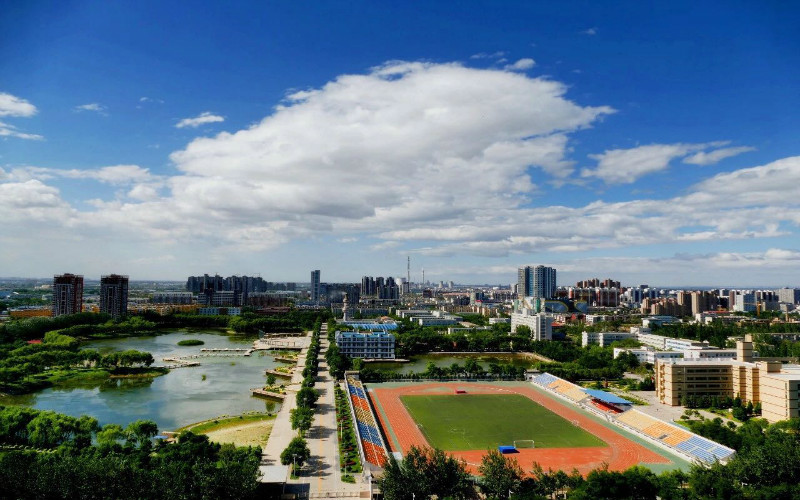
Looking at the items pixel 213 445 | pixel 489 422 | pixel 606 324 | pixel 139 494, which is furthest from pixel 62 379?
pixel 606 324

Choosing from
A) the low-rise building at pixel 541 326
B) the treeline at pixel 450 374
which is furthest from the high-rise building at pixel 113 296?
the low-rise building at pixel 541 326

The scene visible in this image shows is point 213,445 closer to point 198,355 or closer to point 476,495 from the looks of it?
point 476,495

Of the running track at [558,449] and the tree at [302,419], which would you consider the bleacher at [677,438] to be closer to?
the running track at [558,449]

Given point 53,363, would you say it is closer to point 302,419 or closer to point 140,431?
point 140,431

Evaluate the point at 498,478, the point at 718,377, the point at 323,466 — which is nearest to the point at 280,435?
the point at 323,466

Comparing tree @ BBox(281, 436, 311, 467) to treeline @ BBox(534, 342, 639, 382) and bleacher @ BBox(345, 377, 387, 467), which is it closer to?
bleacher @ BBox(345, 377, 387, 467)
